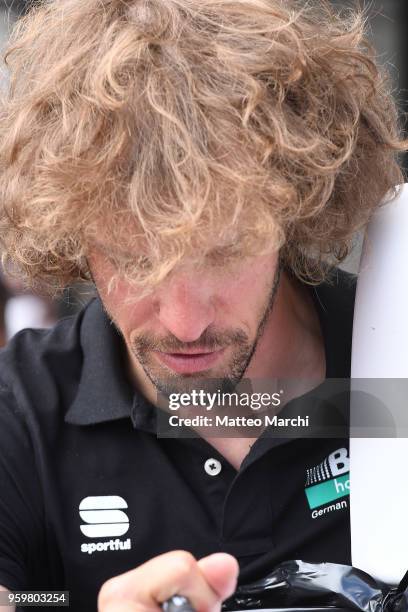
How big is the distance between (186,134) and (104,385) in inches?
18.1

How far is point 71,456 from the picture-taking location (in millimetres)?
1409

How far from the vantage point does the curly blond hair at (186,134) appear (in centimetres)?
120

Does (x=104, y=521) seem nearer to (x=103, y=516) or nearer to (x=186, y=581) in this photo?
(x=103, y=516)

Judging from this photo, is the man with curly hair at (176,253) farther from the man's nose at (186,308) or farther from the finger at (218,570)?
the finger at (218,570)

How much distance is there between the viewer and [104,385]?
1446 mm

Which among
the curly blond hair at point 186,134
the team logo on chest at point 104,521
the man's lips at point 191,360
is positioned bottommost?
the team logo on chest at point 104,521

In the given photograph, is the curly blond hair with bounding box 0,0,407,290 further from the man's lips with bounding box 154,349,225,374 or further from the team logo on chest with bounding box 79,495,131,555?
the team logo on chest with bounding box 79,495,131,555

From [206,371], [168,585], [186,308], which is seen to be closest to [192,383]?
[206,371]

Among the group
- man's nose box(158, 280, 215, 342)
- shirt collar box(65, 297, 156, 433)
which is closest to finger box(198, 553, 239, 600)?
man's nose box(158, 280, 215, 342)

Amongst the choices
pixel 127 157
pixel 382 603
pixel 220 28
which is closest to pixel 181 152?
pixel 127 157

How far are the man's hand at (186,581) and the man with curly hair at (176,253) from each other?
0.42 metres

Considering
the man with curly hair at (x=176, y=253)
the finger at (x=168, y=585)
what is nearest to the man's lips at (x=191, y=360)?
the man with curly hair at (x=176, y=253)

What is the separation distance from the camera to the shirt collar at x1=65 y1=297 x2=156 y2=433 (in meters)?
1.40

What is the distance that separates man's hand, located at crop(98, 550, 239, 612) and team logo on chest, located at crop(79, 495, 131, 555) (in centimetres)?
47
